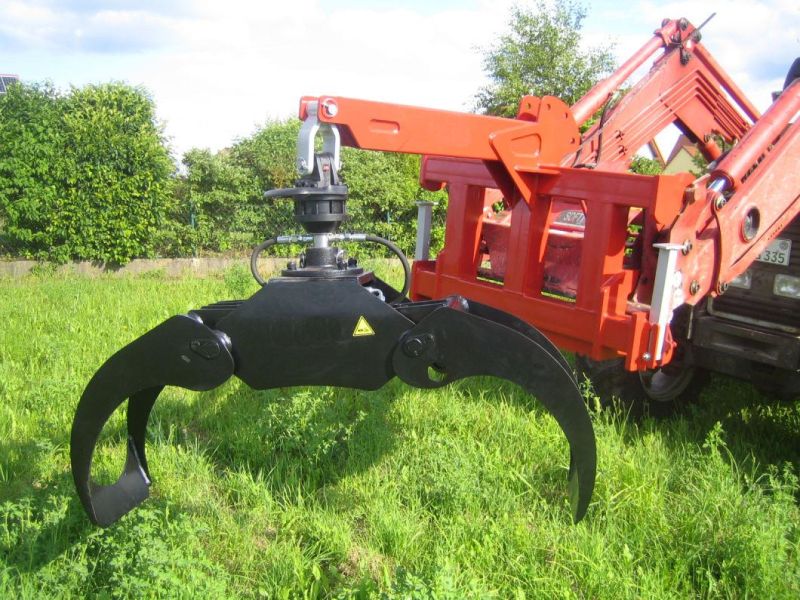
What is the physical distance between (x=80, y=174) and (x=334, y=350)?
8879 millimetres

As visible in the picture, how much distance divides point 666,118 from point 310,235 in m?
2.68

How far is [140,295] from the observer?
751cm

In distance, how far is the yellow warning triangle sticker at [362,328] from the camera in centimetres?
193

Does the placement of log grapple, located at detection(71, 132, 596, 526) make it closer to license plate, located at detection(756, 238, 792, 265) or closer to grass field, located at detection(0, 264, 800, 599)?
grass field, located at detection(0, 264, 800, 599)

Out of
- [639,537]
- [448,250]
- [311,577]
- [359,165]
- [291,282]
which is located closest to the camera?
[291,282]

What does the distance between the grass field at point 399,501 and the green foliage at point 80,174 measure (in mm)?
5585

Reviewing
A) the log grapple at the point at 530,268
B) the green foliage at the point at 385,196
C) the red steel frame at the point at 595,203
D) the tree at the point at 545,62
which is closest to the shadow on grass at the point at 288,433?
the log grapple at the point at 530,268

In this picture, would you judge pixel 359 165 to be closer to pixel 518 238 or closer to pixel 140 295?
pixel 140 295

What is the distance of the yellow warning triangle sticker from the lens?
193 centimetres

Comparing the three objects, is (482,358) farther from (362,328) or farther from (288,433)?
(288,433)

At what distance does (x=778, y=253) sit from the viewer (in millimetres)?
3398

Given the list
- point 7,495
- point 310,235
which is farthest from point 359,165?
point 310,235

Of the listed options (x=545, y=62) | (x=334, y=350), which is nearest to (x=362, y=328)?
(x=334, y=350)

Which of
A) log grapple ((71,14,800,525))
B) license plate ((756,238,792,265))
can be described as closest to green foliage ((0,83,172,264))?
log grapple ((71,14,800,525))
